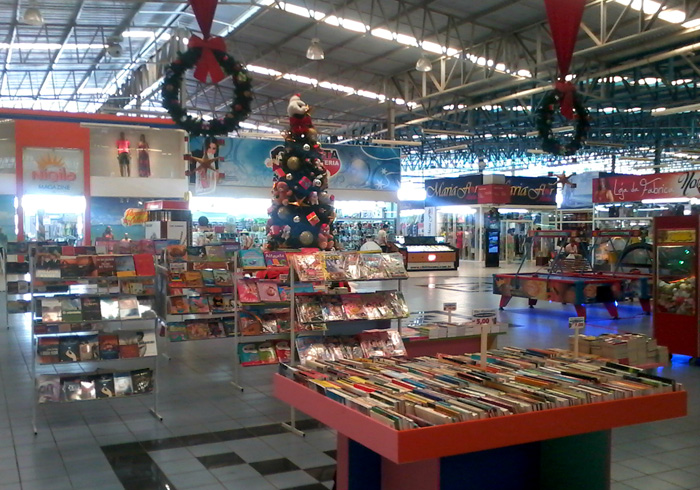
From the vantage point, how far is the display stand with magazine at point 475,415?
9.05ft

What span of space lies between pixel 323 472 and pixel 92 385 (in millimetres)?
2136

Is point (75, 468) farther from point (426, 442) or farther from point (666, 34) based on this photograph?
point (666, 34)

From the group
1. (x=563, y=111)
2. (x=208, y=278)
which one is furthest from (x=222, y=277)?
(x=563, y=111)

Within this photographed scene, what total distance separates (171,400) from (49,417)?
39.9 inches

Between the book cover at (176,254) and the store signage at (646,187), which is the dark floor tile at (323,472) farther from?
the store signage at (646,187)

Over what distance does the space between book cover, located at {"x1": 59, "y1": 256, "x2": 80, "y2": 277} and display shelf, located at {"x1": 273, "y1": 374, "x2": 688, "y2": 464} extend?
121 inches

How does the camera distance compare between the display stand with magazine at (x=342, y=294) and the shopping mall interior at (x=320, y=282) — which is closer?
the shopping mall interior at (x=320, y=282)

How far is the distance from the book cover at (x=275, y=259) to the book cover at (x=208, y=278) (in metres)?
0.68

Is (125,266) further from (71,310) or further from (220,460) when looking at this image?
(220,460)

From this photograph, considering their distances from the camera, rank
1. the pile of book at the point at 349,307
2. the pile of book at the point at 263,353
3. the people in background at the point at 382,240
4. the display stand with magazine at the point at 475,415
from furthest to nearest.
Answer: the people in background at the point at 382,240 → the pile of book at the point at 263,353 → the pile of book at the point at 349,307 → the display stand with magazine at the point at 475,415

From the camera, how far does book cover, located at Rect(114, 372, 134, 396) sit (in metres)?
5.45

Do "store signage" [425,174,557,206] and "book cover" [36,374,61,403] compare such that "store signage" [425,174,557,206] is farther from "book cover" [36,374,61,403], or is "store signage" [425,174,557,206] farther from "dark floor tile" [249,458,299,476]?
"dark floor tile" [249,458,299,476]

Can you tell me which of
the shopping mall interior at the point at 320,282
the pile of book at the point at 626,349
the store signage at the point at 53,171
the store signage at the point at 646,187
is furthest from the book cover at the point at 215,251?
the store signage at the point at 646,187

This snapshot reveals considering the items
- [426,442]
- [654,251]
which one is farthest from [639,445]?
[654,251]
